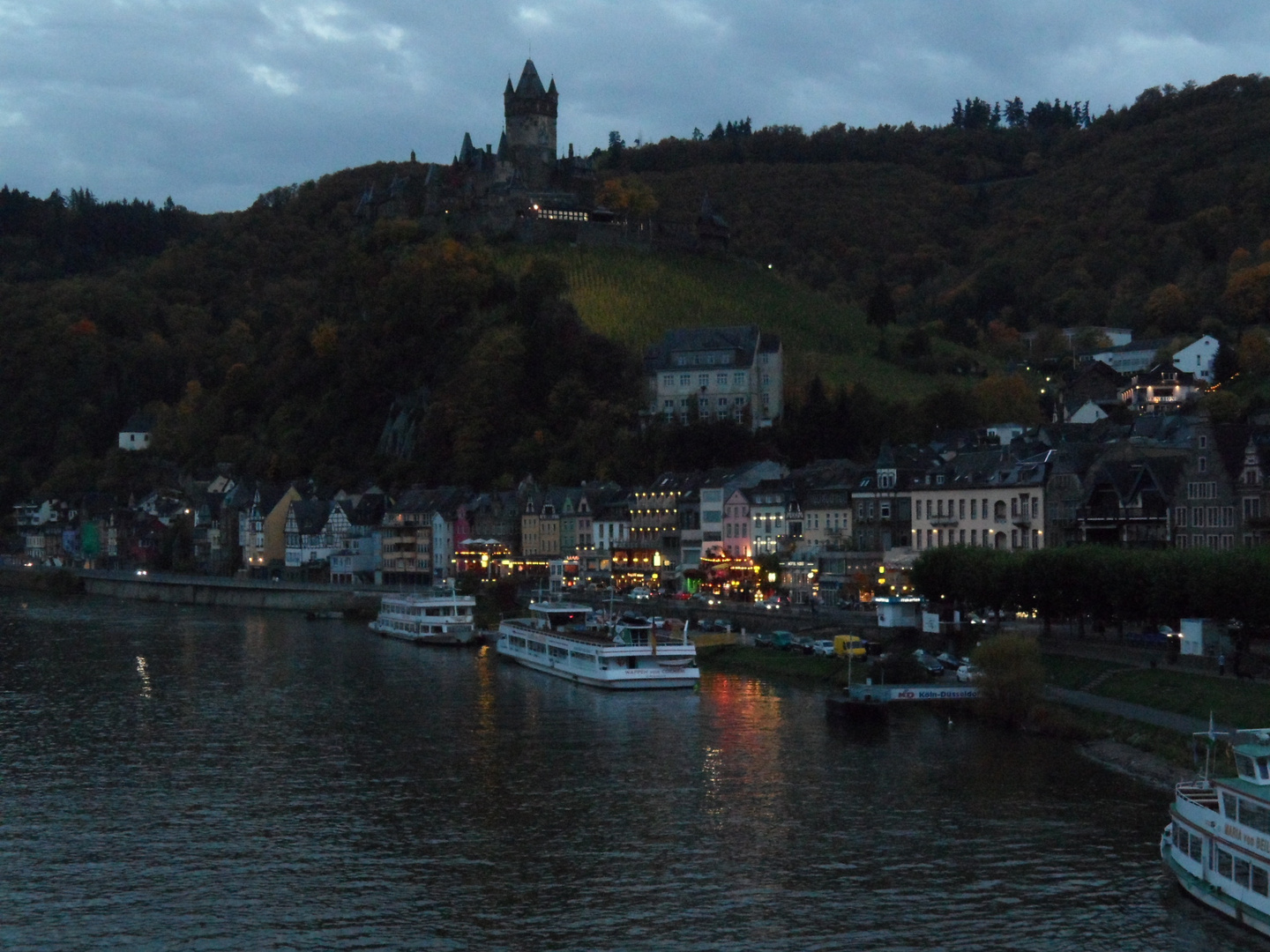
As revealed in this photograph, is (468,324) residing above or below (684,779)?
above

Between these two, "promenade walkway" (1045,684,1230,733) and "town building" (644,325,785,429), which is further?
"town building" (644,325,785,429)

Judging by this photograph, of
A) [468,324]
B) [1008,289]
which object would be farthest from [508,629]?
[1008,289]

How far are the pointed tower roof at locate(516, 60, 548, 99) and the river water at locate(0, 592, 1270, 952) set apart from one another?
113 metres

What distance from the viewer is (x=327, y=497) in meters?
134

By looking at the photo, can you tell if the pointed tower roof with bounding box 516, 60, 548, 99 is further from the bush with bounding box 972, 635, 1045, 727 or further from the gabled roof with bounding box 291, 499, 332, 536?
the bush with bounding box 972, 635, 1045, 727

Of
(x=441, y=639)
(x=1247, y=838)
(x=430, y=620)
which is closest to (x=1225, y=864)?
(x=1247, y=838)

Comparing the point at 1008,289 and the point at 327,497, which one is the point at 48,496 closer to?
the point at 327,497

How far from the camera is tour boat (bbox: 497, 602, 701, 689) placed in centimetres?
6456

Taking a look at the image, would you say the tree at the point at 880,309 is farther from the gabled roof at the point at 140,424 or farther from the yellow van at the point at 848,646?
the yellow van at the point at 848,646

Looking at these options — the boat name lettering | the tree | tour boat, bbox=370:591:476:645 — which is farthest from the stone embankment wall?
the boat name lettering

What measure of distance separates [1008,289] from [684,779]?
12561 cm

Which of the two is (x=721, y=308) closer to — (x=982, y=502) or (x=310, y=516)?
(x=310, y=516)

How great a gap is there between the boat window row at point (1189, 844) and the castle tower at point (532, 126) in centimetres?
13433

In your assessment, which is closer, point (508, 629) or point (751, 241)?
point (508, 629)
